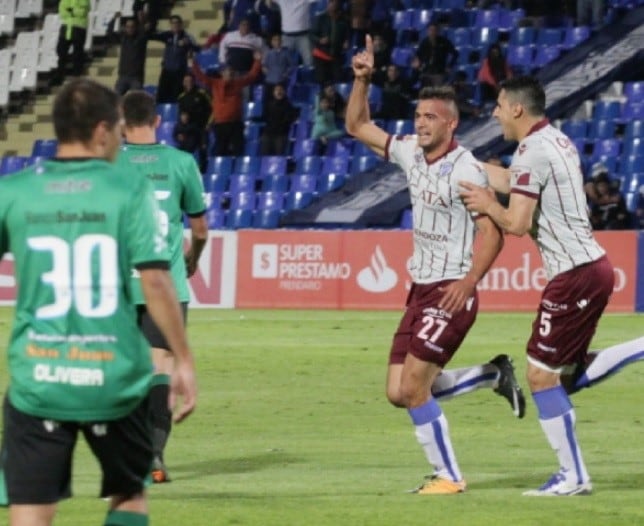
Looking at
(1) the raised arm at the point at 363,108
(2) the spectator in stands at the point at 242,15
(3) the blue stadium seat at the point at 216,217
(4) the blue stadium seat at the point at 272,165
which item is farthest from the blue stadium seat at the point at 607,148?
(1) the raised arm at the point at 363,108

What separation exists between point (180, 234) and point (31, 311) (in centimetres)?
386

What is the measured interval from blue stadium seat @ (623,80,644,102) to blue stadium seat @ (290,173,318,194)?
505 centimetres

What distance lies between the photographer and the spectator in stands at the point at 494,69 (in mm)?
27219

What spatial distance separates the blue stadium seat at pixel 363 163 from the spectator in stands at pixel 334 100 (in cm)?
74

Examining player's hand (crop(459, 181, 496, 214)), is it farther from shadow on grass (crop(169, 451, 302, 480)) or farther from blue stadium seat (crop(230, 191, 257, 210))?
blue stadium seat (crop(230, 191, 257, 210))

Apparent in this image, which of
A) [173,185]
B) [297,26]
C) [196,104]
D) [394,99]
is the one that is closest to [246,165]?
[196,104]

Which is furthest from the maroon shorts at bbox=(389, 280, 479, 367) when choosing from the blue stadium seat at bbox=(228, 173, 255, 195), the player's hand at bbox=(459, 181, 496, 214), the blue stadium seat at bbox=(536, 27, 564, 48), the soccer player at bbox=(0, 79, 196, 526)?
the blue stadium seat at bbox=(536, 27, 564, 48)

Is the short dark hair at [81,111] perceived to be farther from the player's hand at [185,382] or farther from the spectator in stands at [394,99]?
the spectator in stands at [394,99]

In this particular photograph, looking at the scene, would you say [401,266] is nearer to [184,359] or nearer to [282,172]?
[282,172]

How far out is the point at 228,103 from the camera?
2889 cm

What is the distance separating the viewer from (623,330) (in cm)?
2038

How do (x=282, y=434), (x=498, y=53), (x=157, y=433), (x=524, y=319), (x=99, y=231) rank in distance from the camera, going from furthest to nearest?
(x=498, y=53) → (x=524, y=319) → (x=282, y=434) → (x=157, y=433) → (x=99, y=231)

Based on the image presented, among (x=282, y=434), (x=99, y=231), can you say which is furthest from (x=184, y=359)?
(x=282, y=434)

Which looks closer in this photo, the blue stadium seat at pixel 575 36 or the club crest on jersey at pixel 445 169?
the club crest on jersey at pixel 445 169
